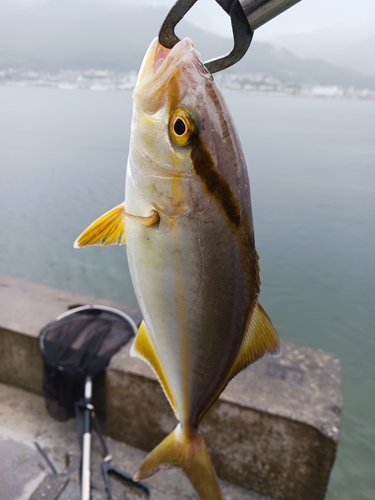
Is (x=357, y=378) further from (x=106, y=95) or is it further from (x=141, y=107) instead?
(x=106, y=95)

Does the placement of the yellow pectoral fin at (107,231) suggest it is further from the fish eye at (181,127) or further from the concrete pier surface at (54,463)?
the concrete pier surface at (54,463)

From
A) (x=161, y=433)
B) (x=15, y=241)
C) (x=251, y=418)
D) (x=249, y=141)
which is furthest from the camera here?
(x=249, y=141)

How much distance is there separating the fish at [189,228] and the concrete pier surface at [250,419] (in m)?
1.72

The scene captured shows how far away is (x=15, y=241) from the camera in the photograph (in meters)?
14.4

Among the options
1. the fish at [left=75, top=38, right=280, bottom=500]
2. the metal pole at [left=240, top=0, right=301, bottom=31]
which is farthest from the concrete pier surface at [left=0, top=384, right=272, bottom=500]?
the metal pole at [left=240, top=0, right=301, bottom=31]

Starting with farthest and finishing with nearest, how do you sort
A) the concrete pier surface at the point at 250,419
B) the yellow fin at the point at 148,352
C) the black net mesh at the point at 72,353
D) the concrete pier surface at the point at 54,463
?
1. the black net mesh at the point at 72,353
2. the concrete pier surface at the point at 54,463
3. the concrete pier surface at the point at 250,419
4. the yellow fin at the point at 148,352

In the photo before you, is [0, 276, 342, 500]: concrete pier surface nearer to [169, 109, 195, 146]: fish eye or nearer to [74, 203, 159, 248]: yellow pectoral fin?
[74, 203, 159, 248]: yellow pectoral fin

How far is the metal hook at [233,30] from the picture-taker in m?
1.17

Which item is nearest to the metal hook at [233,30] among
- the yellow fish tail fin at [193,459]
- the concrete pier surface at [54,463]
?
the yellow fish tail fin at [193,459]

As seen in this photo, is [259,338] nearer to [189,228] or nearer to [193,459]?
[189,228]

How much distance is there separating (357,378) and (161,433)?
5240mm

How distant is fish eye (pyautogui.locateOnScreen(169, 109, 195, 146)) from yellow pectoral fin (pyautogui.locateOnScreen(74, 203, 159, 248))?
363mm

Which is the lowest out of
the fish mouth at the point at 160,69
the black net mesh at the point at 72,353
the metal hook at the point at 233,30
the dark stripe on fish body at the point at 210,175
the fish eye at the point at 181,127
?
the black net mesh at the point at 72,353

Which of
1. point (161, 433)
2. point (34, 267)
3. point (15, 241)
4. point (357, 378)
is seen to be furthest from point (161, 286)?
point (15, 241)
